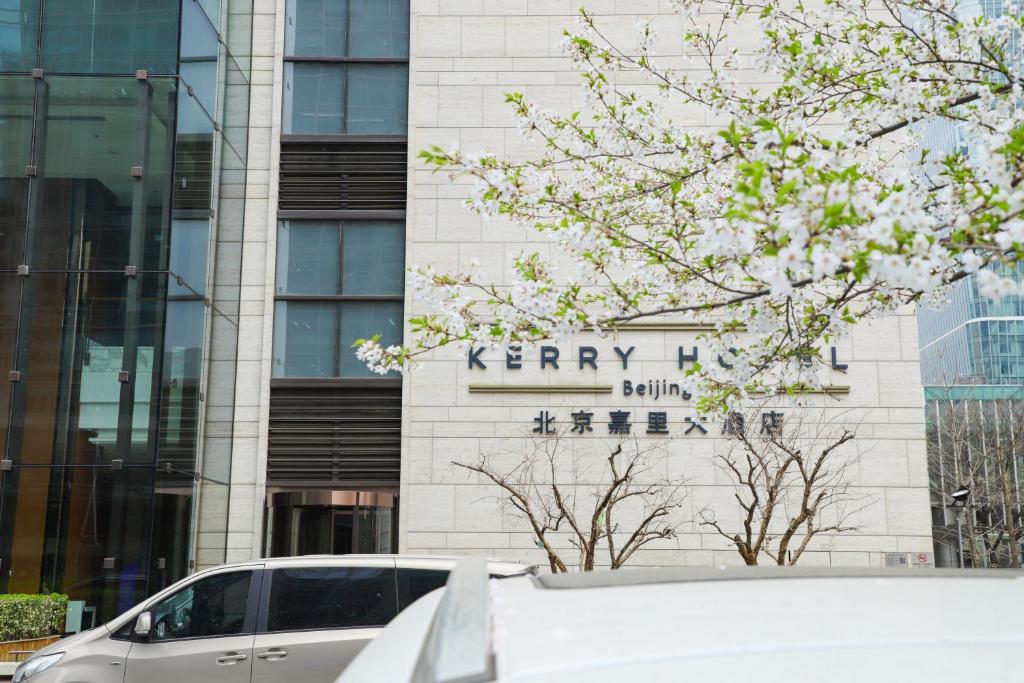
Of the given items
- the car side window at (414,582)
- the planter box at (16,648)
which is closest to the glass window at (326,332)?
the planter box at (16,648)

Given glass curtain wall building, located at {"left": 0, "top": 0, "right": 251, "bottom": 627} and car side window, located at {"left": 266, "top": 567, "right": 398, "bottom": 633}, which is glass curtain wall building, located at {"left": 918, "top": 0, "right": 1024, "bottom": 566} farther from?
car side window, located at {"left": 266, "top": 567, "right": 398, "bottom": 633}

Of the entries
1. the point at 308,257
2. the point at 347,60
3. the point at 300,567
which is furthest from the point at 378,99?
the point at 300,567

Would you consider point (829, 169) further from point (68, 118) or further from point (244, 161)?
point (244, 161)

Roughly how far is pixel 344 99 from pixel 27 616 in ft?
35.6

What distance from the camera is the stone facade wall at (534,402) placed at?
699 inches

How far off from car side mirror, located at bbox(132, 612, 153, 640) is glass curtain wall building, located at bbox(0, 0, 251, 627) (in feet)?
20.9

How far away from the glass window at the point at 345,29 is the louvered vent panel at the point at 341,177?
6.30ft

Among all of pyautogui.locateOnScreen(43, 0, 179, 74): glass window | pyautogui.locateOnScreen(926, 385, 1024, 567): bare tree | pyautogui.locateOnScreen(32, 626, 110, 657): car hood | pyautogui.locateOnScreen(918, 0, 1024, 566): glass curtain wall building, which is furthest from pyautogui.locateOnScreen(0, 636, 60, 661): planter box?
pyautogui.locateOnScreen(926, 385, 1024, 567): bare tree

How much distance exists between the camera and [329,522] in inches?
720

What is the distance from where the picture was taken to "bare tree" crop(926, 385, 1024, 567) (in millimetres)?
38969

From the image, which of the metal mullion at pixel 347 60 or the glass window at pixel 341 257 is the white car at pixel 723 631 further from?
the metal mullion at pixel 347 60

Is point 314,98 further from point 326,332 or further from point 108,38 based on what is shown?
point 326,332

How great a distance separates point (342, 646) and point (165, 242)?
915 cm

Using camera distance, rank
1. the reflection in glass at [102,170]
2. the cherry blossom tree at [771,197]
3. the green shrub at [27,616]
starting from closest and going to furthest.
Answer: the cherry blossom tree at [771,197]
the green shrub at [27,616]
the reflection in glass at [102,170]
